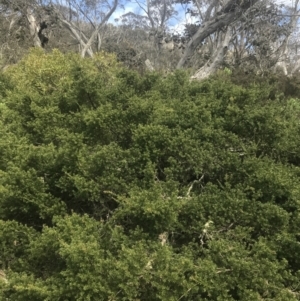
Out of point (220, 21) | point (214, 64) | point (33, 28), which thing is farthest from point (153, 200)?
point (33, 28)

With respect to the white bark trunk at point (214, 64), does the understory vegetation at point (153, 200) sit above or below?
below

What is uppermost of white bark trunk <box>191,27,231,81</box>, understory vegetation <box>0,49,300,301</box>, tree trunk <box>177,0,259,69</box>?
tree trunk <box>177,0,259,69</box>

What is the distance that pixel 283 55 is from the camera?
2695cm

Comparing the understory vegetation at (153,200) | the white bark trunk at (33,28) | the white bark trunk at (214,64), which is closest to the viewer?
the understory vegetation at (153,200)

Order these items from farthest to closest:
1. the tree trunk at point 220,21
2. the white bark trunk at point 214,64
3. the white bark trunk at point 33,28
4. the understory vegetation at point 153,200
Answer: the white bark trunk at point 33,28 < the tree trunk at point 220,21 < the white bark trunk at point 214,64 < the understory vegetation at point 153,200

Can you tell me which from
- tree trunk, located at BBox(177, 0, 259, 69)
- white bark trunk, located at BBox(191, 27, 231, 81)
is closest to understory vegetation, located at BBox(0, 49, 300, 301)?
white bark trunk, located at BBox(191, 27, 231, 81)

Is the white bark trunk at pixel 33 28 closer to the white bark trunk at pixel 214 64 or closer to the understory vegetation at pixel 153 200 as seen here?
the white bark trunk at pixel 214 64

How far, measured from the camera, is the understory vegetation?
2879 mm

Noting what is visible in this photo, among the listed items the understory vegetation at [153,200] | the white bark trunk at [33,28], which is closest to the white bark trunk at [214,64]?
the white bark trunk at [33,28]

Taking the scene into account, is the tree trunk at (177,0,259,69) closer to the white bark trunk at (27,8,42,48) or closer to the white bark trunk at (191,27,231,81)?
the white bark trunk at (191,27,231,81)

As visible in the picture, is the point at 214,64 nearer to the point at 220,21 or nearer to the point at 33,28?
the point at 220,21

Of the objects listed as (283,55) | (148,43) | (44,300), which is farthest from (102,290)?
(148,43)

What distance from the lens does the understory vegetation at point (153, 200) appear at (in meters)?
2.88

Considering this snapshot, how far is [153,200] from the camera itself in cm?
313
